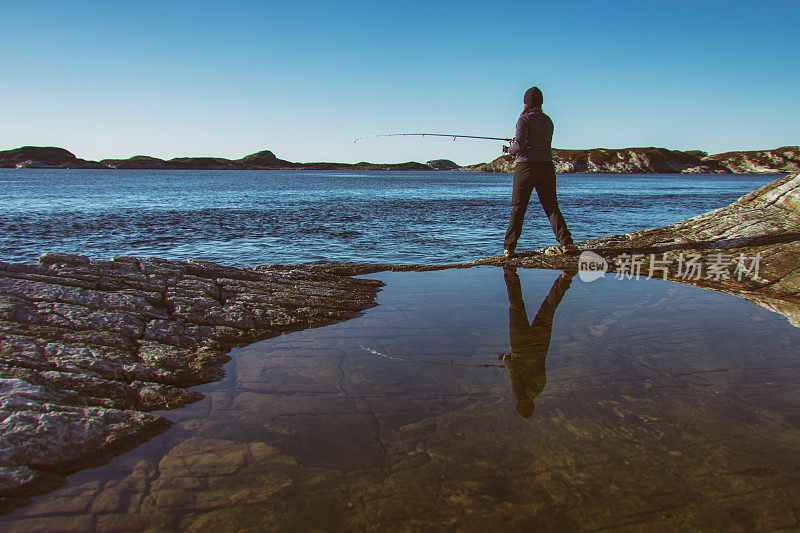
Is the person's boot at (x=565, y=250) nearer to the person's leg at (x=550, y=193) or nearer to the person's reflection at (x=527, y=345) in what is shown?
the person's leg at (x=550, y=193)

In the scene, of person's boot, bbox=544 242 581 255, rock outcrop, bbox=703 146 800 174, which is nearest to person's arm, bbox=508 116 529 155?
person's boot, bbox=544 242 581 255

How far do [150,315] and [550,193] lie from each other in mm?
6654

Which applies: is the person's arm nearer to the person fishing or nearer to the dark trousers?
the person fishing

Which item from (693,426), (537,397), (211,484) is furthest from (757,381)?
(211,484)

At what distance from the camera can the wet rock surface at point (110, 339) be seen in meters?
2.87

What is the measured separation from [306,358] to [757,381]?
3819 mm

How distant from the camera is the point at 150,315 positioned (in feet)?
15.9

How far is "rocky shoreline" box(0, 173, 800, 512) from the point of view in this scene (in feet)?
9.67

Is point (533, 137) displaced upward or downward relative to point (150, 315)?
upward

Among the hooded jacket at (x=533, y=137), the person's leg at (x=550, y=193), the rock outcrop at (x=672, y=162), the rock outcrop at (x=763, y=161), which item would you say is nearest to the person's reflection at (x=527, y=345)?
the person's leg at (x=550, y=193)

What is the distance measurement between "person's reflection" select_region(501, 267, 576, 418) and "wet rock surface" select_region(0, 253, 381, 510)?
6.51ft

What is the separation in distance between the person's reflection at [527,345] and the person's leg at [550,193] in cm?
168

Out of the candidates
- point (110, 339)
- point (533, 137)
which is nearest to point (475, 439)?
point (110, 339)

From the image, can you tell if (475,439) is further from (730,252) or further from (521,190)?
(730,252)
